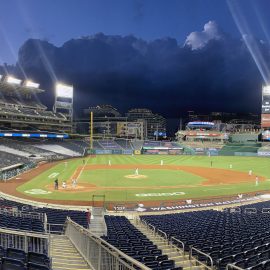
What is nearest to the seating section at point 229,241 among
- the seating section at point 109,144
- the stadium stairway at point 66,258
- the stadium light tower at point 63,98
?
the stadium stairway at point 66,258

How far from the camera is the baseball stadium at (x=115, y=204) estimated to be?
891cm

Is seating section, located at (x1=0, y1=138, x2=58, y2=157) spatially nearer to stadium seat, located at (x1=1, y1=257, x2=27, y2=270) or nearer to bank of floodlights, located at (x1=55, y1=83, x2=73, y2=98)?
bank of floodlights, located at (x1=55, y1=83, x2=73, y2=98)

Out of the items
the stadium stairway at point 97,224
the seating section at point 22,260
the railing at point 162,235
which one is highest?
the seating section at point 22,260

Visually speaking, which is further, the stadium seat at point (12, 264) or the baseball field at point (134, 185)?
the baseball field at point (134, 185)

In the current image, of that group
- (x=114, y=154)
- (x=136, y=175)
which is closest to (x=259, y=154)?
(x=114, y=154)

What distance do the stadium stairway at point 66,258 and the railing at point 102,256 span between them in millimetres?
183

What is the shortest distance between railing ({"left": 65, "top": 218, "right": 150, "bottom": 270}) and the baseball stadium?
0.03 meters

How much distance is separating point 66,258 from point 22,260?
4121 millimetres

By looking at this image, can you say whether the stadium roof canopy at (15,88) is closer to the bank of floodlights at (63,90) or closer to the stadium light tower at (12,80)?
the stadium light tower at (12,80)

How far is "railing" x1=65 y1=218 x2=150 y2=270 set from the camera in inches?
231

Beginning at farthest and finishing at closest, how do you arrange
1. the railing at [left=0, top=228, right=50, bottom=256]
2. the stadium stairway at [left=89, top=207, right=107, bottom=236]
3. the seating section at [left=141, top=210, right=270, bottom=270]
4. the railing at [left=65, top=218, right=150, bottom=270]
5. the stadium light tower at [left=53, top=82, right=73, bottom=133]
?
the stadium light tower at [left=53, top=82, right=73, bottom=133] → the stadium stairway at [left=89, top=207, right=107, bottom=236] → the railing at [left=0, top=228, right=50, bottom=256] → the seating section at [left=141, top=210, right=270, bottom=270] → the railing at [left=65, top=218, right=150, bottom=270]

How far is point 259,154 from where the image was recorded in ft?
319

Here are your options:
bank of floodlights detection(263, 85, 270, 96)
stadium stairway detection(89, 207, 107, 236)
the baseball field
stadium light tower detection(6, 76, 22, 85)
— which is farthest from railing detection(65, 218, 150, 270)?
bank of floodlights detection(263, 85, 270, 96)

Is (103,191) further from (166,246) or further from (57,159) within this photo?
(57,159)
